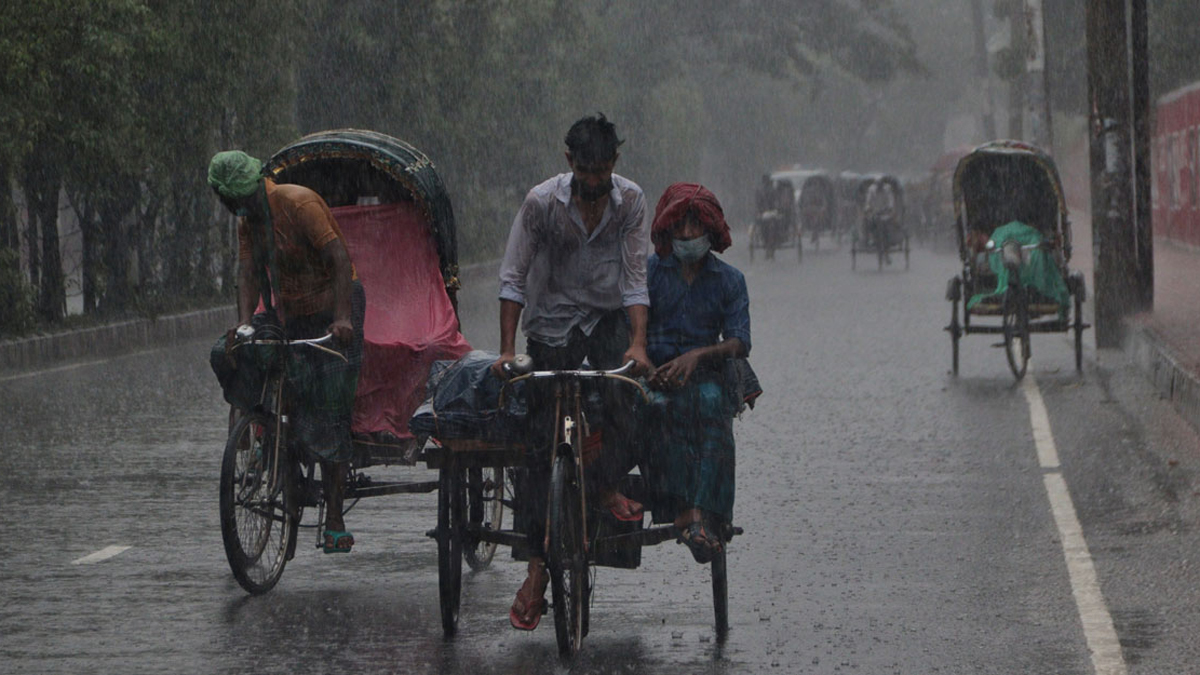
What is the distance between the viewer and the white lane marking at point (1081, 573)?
675cm

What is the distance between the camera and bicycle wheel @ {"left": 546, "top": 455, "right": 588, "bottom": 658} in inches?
260

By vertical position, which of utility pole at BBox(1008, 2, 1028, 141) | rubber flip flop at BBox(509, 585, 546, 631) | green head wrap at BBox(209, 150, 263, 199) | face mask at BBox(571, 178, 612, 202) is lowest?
rubber flip flop at BBox(509, 585, 546, 631)

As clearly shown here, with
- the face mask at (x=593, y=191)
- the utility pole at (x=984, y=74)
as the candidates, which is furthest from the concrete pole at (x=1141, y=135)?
the utility pole at (x=984, y=74)

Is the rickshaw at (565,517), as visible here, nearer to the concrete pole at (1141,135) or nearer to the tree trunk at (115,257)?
the concrete pole at (1141,135)

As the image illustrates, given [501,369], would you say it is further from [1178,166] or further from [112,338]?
[1178,166]

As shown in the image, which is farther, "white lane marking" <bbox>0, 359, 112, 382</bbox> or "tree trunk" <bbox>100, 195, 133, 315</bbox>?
"tree trunk" <bbox>100, 195, 133, 315</bbox>

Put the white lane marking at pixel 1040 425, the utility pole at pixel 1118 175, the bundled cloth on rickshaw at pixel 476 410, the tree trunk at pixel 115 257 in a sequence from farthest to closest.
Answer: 1. the tree trunk at pixel 115 257
2. the utility pole at pixel 1118 175
3. the white lane marking at pixel 1040 425
4. the bundled cloth on rickshaw at pixel 476 410

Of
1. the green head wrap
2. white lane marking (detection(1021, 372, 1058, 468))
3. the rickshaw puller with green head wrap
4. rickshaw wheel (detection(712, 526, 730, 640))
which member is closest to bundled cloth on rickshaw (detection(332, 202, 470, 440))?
the rickshaw puller with green head wrap

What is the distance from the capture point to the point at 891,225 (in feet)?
133

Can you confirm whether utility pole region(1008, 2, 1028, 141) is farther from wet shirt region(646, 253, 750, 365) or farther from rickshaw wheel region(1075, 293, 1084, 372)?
wet shirt region(646, 253, 750, 365)

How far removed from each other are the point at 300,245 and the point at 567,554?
2.08 meters

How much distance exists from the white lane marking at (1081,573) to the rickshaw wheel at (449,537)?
2161mm

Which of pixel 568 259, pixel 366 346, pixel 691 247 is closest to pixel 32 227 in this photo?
pixel 366 346

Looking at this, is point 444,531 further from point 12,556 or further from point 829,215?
point 829,215
